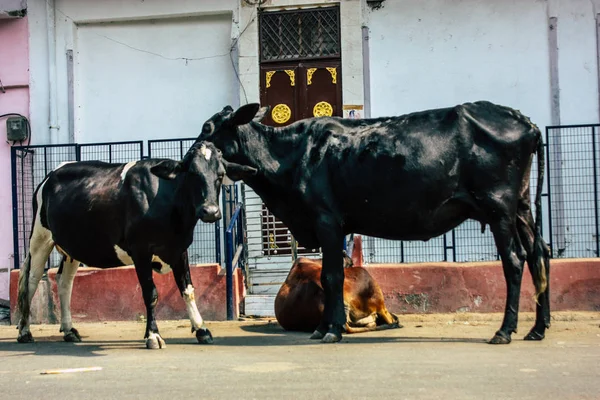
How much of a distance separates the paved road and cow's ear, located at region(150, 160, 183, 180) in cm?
170

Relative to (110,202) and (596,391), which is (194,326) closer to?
(110,202)

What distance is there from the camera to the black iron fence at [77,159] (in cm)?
1259

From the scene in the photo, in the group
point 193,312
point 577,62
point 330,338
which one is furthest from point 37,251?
point 577,62

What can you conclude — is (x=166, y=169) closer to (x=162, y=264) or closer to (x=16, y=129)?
(x=162, y=264)

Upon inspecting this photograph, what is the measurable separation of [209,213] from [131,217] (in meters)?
1.20

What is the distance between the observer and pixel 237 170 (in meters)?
8.59

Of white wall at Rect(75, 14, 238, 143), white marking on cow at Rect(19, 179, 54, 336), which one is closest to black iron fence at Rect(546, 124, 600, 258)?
white wall at Rect(75, 14, 238, 143)

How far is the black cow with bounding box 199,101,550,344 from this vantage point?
8406 millimetres

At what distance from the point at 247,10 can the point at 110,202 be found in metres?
5.95

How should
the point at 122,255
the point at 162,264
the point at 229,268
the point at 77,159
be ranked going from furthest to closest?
the point at 77,159 → the point at 229,268 → the point at 122,255 → the point at 162,264

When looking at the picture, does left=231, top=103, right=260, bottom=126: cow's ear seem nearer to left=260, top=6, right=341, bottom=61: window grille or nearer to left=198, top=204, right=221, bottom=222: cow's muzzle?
left=198, top=204, right=221, bottom=222: cow's muzzle

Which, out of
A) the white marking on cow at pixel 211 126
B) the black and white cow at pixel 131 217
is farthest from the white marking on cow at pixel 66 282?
the white marking on cow at pixel 211 126

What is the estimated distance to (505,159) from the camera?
8.39m

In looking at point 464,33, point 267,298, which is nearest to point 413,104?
point 464,33
